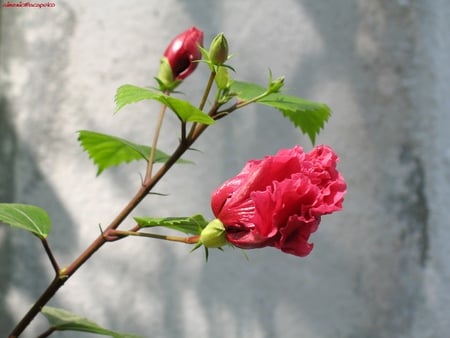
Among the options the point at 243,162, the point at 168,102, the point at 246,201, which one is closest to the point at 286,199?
the point at 246,201

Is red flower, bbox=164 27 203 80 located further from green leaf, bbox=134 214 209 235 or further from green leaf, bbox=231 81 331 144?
green leaf, bbox=134 214 209 235

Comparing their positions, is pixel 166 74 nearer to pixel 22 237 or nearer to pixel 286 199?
pixel 286 199

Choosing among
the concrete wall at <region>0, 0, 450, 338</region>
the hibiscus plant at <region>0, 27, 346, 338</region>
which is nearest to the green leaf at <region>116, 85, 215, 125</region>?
the hibiscus plant at <region>0, 27, 346, 338</region>

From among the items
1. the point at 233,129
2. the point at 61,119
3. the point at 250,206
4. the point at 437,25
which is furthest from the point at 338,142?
the point at 250,206

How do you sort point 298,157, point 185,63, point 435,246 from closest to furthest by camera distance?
point 298,157 < point 185,63 < point 435,246

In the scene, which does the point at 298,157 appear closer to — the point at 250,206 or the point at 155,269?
the point at 250,206

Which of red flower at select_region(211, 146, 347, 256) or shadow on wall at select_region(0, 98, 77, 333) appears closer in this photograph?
red flower at select_region(211, 146, 347, 256)

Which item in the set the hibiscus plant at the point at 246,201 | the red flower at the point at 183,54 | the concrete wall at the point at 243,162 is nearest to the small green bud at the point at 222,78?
the hibiscus plant at the point at 246,201
